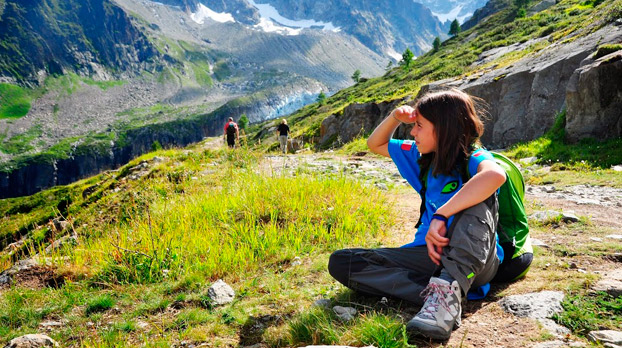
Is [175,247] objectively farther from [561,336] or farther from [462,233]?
[561,336]

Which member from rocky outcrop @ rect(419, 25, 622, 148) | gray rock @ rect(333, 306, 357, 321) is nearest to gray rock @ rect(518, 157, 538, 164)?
rocky outcrop @ rect(419, 25, 622, 148)

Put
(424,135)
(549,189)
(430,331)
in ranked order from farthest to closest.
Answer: (549,189)
(424,135)
(430,331)

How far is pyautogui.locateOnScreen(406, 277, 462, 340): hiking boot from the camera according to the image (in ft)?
9.08

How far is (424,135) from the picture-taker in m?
3.45

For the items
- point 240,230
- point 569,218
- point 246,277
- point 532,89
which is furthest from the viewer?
point 532,89

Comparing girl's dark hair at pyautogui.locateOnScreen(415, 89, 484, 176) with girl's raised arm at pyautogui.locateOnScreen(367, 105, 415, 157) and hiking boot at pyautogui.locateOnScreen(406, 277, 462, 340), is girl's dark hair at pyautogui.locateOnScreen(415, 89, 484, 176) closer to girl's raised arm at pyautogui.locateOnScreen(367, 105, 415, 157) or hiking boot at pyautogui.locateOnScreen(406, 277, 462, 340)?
girl's raised arm at pyautogui.locateOnScreen(367, 105, 415, 157)

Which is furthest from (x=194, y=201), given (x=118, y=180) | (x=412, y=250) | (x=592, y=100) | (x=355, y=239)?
(x=592, y=100)

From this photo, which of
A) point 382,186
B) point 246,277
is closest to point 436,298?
point 246,277

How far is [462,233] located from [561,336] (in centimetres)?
99

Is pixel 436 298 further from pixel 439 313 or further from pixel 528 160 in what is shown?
pixel 528 160

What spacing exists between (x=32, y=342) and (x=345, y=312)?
2.88m

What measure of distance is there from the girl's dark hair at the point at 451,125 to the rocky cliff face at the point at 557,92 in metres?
8.10

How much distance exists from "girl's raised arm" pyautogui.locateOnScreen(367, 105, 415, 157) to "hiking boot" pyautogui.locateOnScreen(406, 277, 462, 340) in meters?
1.63

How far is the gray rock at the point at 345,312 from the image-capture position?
3.41m
